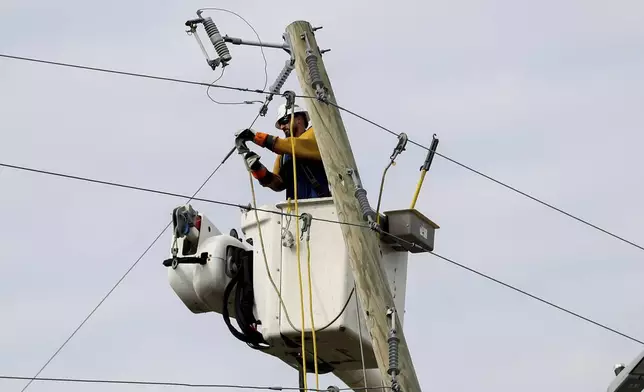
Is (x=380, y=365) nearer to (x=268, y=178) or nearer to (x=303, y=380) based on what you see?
(x=303, y=380)

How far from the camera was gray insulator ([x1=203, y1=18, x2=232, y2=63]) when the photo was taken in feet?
41.8

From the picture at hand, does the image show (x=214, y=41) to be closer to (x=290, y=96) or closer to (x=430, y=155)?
(x=290, y=96)

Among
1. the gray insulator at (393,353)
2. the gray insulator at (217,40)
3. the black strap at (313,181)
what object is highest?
the gray insulator at (217,40)

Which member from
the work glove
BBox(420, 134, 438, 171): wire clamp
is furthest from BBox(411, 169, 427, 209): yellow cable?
the work glove

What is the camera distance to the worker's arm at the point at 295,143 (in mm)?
12711

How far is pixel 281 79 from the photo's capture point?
41.9 feet

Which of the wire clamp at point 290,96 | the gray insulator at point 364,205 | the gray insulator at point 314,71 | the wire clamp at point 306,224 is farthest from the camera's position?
the wire clamp at point 290,96

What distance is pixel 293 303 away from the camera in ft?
40.0

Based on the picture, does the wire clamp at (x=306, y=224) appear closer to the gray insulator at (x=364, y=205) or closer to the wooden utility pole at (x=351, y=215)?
the wooden utility pole at (x=351, y=215)

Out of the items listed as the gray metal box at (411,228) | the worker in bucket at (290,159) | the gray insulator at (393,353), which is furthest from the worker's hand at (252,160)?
the gray insulator at (393,353)

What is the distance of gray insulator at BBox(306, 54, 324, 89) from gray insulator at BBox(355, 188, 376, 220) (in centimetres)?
87

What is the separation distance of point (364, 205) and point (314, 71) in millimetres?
1114

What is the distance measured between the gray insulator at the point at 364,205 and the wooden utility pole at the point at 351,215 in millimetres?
24

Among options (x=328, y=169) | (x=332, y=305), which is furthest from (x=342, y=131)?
(x=332, y=305)
